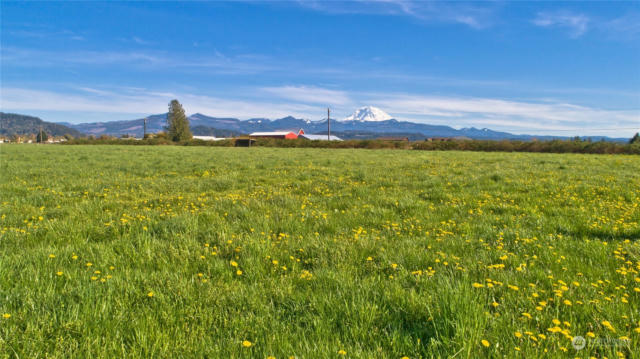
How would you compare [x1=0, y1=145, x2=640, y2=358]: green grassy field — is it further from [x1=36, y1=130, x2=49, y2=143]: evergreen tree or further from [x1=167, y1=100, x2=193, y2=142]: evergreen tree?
[x1=36, y1=130, x2=49, y2=143]: evergreen tree

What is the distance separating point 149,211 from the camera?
279 inches

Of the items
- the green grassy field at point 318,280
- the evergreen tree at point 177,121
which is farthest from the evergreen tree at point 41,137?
the green grassy field at point 318,280

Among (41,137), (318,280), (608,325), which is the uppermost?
(41,137)

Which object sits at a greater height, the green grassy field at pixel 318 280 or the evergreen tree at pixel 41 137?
the evergreen tree at pixel 41 137

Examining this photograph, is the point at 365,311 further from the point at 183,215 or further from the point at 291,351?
the point at 183,215

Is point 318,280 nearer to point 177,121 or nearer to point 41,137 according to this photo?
point 177,121

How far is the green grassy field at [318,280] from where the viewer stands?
103 inches

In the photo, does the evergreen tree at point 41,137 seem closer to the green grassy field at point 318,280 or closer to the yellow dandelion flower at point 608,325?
the green grassy field at point 318,280

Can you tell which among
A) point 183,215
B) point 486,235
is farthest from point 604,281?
point 183,215

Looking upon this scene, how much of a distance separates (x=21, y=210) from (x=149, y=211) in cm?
316

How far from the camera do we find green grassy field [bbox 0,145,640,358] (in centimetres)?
261

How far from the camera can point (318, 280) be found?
3.83 meters

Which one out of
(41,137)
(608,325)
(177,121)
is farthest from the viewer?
(41,137)

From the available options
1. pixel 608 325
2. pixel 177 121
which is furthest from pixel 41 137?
pixel 608 325
